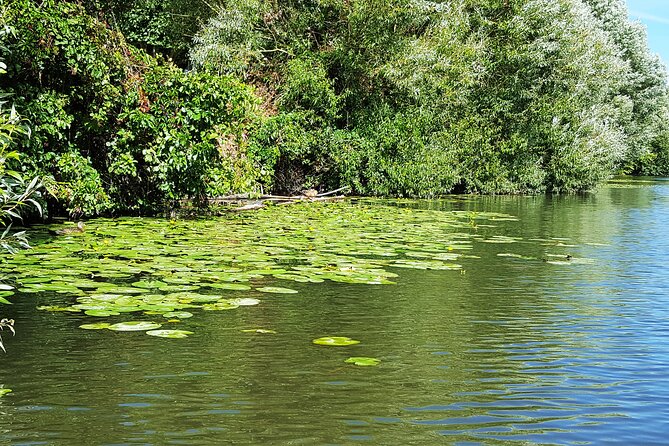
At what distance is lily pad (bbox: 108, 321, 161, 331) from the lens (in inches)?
223

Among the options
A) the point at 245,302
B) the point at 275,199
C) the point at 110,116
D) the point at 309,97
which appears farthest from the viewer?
the point at 309,97

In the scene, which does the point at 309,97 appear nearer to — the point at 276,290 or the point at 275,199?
the point at 275,199

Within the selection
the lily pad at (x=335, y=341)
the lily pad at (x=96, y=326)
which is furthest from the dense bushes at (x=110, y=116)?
the lily pad at (x=335, y=341)

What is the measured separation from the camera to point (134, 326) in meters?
5.71

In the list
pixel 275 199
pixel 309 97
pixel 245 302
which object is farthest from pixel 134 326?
pixel 309 97

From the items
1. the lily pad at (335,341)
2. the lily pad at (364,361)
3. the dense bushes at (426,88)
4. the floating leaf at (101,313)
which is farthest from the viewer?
the dense bushes at (426,88)

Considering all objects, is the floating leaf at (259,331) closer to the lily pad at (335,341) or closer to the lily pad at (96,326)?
the lily pad at (335,341)

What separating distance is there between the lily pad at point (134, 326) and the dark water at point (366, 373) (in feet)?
0.42

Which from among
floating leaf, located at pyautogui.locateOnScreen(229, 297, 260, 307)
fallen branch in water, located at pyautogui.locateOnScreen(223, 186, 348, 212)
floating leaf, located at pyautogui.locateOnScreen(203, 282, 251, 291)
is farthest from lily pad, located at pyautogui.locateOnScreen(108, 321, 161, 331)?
fallen branch in water, located at pyautogui.locateOnScreen(223, 186, 348, 212)

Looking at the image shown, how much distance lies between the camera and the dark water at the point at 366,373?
376 centimetres

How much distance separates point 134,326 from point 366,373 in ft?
6.64

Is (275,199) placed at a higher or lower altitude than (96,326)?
higher

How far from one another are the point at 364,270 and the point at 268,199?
10.4 m

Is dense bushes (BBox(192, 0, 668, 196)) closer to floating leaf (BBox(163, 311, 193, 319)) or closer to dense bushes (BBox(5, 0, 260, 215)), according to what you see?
dense bushes (BBox(5, 0, 260, 215))
